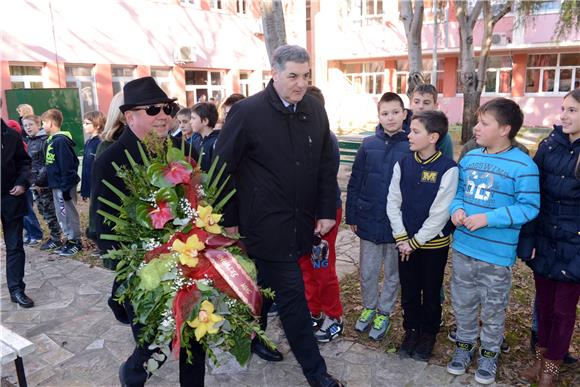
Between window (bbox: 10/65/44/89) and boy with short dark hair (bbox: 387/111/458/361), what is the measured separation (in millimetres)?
14650

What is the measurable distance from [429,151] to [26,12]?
14.8m

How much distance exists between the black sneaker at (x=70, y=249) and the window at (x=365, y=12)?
22475 mm

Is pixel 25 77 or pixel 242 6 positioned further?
pixel 242 6

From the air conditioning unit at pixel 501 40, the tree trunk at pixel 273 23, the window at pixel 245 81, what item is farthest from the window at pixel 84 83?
the air conditioning unit at pixel 501 40

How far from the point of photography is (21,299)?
4672mm

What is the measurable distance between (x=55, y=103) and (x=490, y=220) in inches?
433

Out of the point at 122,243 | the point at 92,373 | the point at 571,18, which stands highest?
the point at 571,18

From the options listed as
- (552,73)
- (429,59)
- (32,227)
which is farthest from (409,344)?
(429,59)

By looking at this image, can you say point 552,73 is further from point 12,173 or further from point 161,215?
point 161,215

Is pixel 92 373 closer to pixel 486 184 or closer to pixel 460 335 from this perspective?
pixel 460 335

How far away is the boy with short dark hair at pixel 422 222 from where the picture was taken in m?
3.21

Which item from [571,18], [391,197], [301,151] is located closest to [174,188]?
[301,151]

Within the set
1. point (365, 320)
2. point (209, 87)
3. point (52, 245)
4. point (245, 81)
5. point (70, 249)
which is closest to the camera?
point (365, 320)

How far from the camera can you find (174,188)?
2375mm
